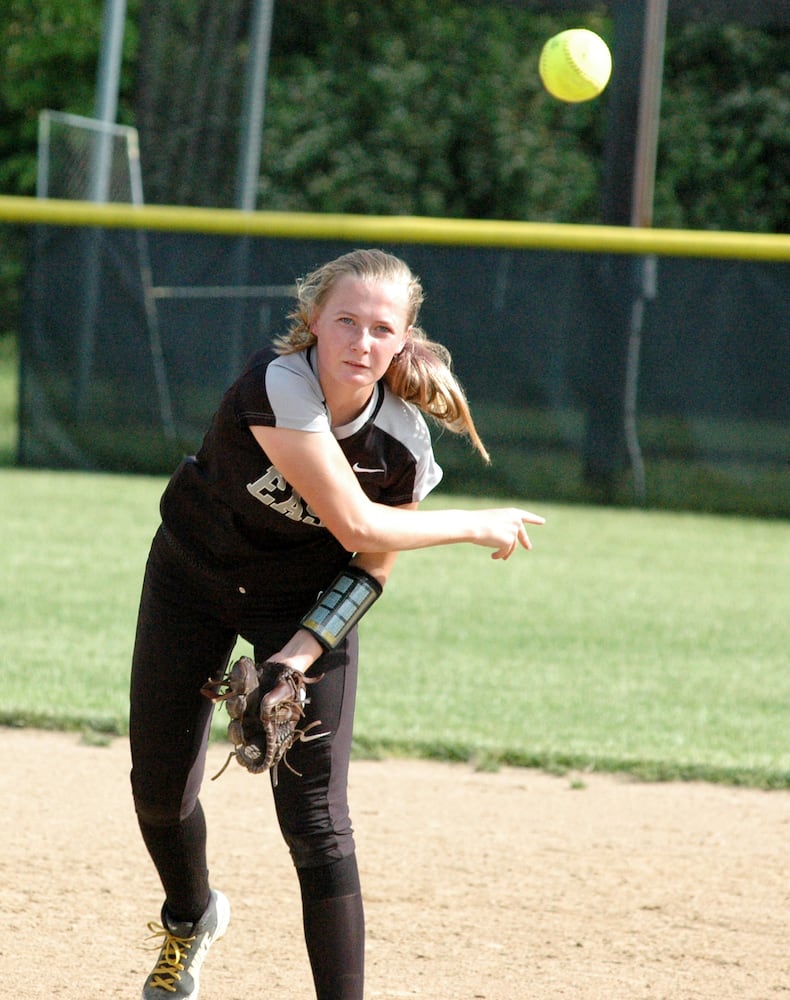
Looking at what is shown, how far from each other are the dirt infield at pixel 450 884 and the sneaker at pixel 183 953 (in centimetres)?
14

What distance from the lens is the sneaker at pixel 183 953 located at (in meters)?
3.13

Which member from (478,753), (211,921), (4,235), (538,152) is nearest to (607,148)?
(4,235)

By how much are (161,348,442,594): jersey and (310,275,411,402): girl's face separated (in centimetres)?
8

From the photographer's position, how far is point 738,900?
3.98 meters

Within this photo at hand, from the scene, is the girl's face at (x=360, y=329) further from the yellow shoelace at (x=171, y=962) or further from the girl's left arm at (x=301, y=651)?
the yellow shoelace at (x=171, y=962)

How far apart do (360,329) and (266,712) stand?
0.74 meters

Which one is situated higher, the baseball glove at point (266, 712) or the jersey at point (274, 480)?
the jersey at point (274, 480)

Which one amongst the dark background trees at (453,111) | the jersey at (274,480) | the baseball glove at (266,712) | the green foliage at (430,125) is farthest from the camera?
the green foliage at (430,125)

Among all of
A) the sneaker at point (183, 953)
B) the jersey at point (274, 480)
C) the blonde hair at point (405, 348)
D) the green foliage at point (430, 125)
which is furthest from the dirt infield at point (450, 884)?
the green foliage at point (430, 125)

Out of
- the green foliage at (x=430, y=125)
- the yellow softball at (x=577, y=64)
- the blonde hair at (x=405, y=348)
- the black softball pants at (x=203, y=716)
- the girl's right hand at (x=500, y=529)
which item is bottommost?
the black softball pants at (x=203, y=716)

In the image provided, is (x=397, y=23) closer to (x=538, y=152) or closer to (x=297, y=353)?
(x=538, y=152)

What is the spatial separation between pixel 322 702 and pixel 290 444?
0.52m

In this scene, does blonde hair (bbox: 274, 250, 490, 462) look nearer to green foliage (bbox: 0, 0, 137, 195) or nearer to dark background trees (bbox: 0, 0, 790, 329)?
dark background trees (bbox: 0, 0, 790, 329)

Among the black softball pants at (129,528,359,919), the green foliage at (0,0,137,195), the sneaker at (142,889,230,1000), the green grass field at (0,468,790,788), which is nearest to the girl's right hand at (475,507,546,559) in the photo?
the black softball pants at (129,528,359,919)
